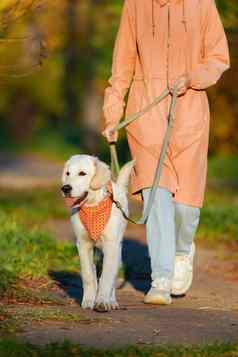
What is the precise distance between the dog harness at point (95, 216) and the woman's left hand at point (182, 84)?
86 centimetres

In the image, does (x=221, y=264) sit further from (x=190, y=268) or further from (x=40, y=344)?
(x=40, y=344)

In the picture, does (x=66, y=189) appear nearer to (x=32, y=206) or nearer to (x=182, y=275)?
(x=182, y=275)

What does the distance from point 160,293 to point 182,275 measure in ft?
2.01

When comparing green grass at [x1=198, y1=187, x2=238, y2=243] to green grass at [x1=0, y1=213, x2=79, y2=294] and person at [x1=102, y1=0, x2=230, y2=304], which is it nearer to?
green grass at [x1=0, y1=213, x2=79, y2=294]

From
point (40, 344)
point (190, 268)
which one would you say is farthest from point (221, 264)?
point (40, 344)

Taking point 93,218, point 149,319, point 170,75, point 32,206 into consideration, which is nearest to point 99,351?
point 149,319

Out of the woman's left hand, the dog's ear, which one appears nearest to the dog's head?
the dog's ear

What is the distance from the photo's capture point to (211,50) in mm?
8297

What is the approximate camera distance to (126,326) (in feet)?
23.0

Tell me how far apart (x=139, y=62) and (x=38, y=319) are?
2102 mm

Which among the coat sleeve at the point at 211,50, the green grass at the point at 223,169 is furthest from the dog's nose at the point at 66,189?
the green grass at the point at 223,169

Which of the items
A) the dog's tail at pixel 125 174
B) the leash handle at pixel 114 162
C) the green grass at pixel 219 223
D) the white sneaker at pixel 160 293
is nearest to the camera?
the white sneaker at pixel 160 293

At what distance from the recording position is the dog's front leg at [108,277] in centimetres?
764

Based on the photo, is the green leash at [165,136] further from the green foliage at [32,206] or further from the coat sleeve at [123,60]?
the green foliage at [32,206]
